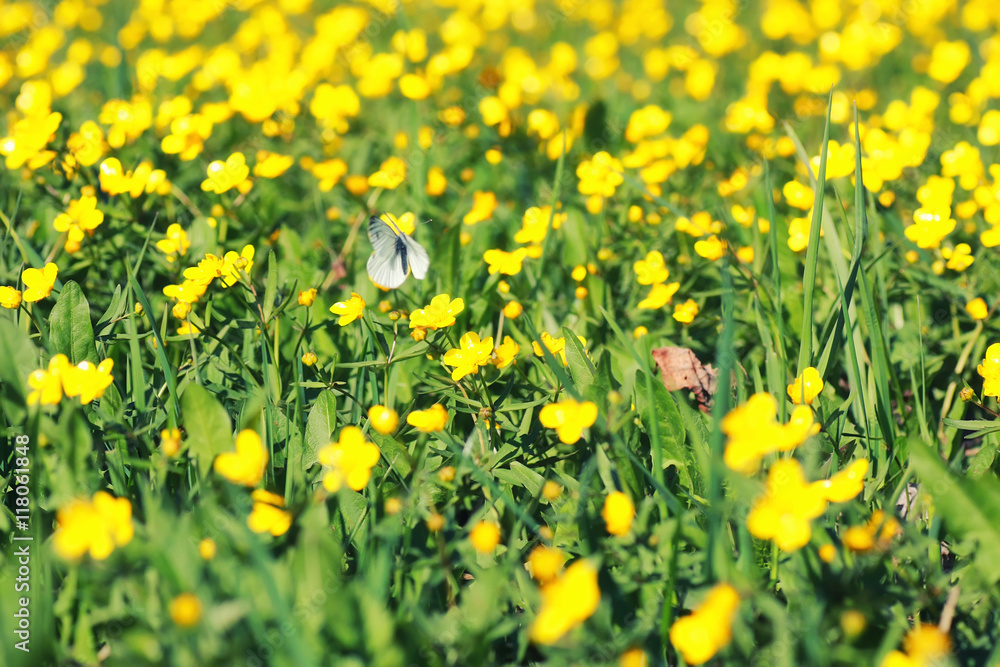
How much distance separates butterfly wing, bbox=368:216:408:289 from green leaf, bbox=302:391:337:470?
1.43 feet

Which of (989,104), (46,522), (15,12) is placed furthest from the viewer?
(15,12)

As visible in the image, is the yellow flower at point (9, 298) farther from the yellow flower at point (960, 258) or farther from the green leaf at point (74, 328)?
the yellow flower at point (960, 258)

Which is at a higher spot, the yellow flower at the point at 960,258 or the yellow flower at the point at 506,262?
the yellow flower at the point at 960,258

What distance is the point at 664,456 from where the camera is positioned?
2.01 meters

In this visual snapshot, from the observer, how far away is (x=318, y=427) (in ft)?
6.62

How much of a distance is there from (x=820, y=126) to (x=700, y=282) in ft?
7.37

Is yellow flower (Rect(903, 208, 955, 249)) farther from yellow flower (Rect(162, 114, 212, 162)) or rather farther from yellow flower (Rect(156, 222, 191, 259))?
yellow flower (Rect(162, 114, 212, 162))

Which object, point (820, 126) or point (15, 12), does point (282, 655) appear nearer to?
point (820, 126)

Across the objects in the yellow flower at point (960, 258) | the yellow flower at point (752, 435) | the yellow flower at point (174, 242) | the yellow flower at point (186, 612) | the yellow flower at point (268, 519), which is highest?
the yellow flower at point (752, 435)

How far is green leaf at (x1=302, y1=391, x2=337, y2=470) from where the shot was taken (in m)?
2.01

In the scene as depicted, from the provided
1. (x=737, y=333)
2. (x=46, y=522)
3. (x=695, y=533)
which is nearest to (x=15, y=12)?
Result: (x=46, y=522)

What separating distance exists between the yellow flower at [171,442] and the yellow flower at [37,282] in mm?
603

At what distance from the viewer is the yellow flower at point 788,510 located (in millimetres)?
1343

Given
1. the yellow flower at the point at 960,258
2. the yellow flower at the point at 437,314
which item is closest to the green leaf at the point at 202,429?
the yellow flower at the point at 437,314
